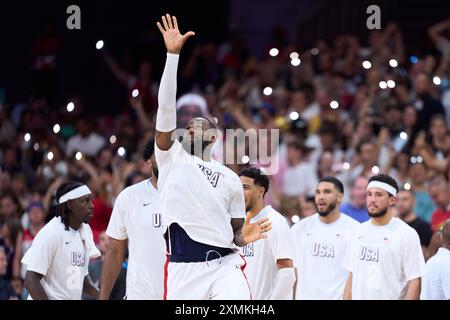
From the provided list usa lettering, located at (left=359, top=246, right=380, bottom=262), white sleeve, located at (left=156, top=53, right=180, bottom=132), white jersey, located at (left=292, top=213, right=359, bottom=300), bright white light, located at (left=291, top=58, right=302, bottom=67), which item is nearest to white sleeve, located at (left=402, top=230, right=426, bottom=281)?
usa lettering, located at (left=359, top=246, right=380, bottom=262)

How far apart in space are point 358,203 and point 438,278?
3.30 metres

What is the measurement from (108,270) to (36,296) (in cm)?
105

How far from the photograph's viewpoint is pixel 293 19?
23.0 m

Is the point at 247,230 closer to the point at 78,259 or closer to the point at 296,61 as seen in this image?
the point at 78,259

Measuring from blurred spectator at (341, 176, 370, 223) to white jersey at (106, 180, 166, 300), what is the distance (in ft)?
12.7

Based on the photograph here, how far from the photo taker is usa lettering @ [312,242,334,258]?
41.2 ft

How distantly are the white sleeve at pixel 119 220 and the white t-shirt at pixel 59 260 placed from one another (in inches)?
15.1

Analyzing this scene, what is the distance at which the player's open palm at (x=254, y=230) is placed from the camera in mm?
9570

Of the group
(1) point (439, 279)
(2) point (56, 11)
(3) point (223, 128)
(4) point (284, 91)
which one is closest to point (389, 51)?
(4) point (284, 91)

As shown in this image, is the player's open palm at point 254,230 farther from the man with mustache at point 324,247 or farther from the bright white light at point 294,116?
the bright white light at point 294,116

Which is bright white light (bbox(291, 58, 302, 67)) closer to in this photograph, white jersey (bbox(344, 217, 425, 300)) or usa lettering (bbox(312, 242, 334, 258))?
usa lettering (bbox(312, 242, 334, 258))
